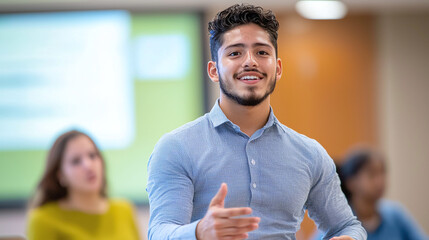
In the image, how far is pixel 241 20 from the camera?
105 centimetres

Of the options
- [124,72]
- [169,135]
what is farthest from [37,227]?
[124,72]

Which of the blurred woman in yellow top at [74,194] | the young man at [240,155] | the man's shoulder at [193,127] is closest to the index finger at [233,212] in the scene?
the young man at [240,155]

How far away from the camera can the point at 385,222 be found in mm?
2420

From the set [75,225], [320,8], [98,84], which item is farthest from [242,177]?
[320,8]

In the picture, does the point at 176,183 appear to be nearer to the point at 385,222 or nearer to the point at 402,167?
the point at 385,222

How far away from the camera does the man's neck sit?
1081 millimetres

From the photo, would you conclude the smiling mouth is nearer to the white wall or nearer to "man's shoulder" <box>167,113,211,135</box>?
"man's shoulder" <box>167,113,211,135</box>

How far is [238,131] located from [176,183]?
156 mm

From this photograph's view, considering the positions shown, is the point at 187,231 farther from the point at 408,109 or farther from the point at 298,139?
the point at 408,109

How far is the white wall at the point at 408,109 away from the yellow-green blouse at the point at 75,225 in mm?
2927

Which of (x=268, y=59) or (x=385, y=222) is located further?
(x=385, y=222)

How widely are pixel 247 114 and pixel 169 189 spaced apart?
20cm

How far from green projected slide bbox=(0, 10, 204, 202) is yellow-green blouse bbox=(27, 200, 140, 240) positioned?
1526 millimetres

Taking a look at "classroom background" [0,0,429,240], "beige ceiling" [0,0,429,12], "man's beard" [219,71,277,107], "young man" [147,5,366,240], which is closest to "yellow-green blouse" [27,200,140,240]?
Answer: "young man" [147,5,366,240]
